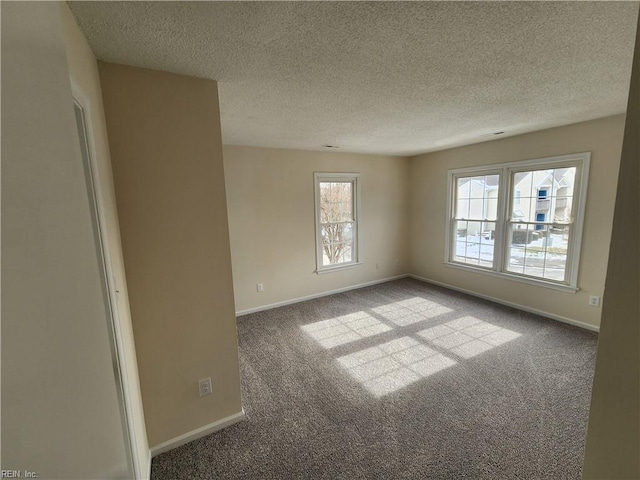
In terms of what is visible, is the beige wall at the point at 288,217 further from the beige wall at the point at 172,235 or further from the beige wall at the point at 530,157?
the beige wall at the point at 172,235


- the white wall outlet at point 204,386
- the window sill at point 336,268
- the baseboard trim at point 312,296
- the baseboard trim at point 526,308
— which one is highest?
the window sill at point 336,268

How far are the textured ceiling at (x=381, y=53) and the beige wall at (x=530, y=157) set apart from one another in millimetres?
574

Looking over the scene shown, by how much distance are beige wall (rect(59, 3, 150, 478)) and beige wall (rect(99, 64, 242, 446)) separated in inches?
2.9

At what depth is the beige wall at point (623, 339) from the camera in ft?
1.75

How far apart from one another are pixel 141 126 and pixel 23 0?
46.1 inches

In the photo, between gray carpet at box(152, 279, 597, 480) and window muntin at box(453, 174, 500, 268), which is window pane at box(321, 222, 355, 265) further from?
window muntin at box(453, 174, 500, 268)

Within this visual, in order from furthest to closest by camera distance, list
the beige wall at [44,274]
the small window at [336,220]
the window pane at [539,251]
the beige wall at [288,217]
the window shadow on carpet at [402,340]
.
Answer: the small window at [336,220] < the beige wall at [288,217] < the window pane at [539,251] < the window shadow on carpet at [402,340] < the beige wall at [44,274]

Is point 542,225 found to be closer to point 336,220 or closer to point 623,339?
point 336,220

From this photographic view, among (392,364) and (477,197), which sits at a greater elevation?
(477,197)

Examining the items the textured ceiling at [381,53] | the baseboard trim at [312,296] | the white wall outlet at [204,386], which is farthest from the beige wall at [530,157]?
the white wall outlet at [204,386]

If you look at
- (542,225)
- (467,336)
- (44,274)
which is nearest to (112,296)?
(44,274)

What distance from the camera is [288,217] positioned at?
4.13 m

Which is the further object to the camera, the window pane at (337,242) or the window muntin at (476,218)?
the window pane at (337,242)

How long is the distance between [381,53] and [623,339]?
1.54 meters
